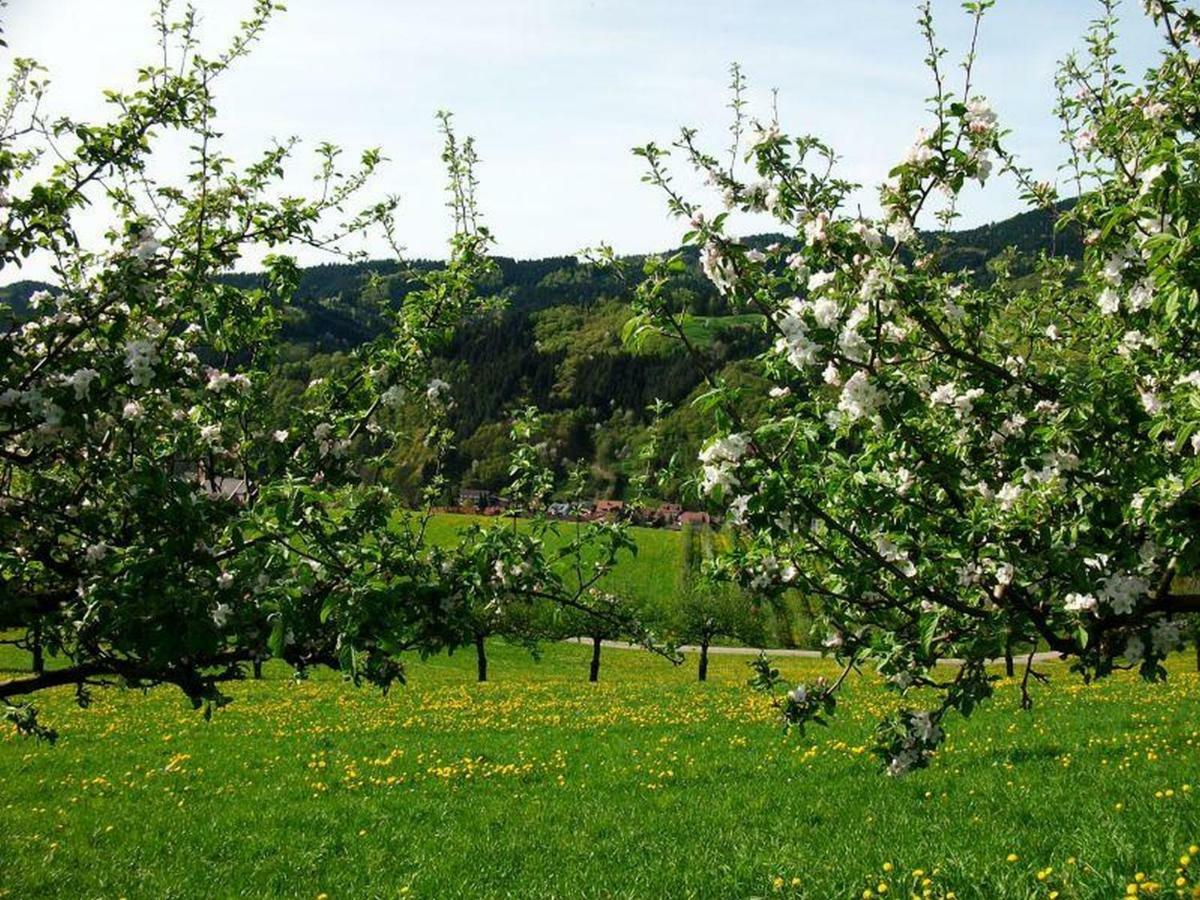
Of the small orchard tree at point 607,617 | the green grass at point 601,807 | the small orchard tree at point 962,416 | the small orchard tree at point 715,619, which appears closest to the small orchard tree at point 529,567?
the small orchard tree at point 607,617

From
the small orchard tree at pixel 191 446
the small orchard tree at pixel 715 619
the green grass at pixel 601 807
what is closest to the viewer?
the small orchard tree at pixel 191 446

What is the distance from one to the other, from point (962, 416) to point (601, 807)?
9.47 metres

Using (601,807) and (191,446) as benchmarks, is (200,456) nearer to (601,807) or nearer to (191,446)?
(191,446)

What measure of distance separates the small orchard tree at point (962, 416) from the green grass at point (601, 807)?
3.67 metres

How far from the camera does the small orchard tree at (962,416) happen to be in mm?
3895

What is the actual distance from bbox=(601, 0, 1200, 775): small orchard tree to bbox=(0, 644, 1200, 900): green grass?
3670mm

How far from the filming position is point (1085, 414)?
13.9 feet

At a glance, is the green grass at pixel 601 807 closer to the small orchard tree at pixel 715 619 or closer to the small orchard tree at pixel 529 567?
the small orchard tree at pixel 529 567

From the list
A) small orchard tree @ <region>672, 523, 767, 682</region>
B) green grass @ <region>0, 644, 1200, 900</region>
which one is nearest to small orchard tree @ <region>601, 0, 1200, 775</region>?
green grass @ <region>0, 644, 1200, 900</region>

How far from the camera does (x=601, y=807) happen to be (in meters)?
12.2

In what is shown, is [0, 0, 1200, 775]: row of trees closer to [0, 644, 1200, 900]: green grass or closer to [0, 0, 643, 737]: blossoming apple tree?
[0, 0, 643, 737]: blossoming apple tree

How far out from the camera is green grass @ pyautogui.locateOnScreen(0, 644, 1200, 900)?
340 inches

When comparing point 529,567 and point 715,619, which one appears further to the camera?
point 715,619

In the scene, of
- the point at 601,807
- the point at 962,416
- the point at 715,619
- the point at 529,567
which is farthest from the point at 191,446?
the point at 715,619
